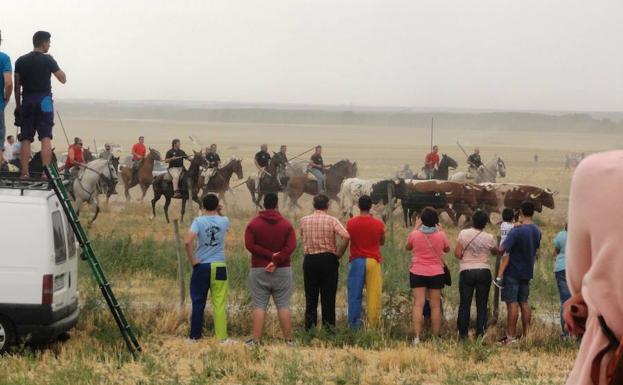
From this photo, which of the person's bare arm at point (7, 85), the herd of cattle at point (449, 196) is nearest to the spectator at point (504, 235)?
the person's bare arm at point (7, 85)

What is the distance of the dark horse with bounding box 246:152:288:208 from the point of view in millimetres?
33781

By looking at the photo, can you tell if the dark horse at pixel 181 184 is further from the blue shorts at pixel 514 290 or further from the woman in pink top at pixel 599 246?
the woman in pink top at pixel 599 246

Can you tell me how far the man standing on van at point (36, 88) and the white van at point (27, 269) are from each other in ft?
4.17

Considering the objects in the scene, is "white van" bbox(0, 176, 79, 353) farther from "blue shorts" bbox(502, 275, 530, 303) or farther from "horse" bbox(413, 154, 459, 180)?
"horse" bbox(413, 154, 459, 180)

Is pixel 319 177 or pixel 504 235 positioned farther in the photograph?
pixel 319 177

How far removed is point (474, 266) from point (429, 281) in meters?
0.51

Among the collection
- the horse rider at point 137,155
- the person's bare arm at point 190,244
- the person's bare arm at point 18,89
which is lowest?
the horse rider at point 137,155

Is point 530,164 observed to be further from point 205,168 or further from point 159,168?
point 205,168

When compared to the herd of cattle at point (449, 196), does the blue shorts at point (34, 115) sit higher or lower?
higher

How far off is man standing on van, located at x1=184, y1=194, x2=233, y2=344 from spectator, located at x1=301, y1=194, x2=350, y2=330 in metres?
0.94

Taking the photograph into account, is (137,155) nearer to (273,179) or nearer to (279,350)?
(273,179)

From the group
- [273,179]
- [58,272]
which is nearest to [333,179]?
[273,179]

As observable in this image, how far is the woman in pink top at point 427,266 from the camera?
508 inches

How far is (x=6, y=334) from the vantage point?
11492mm
